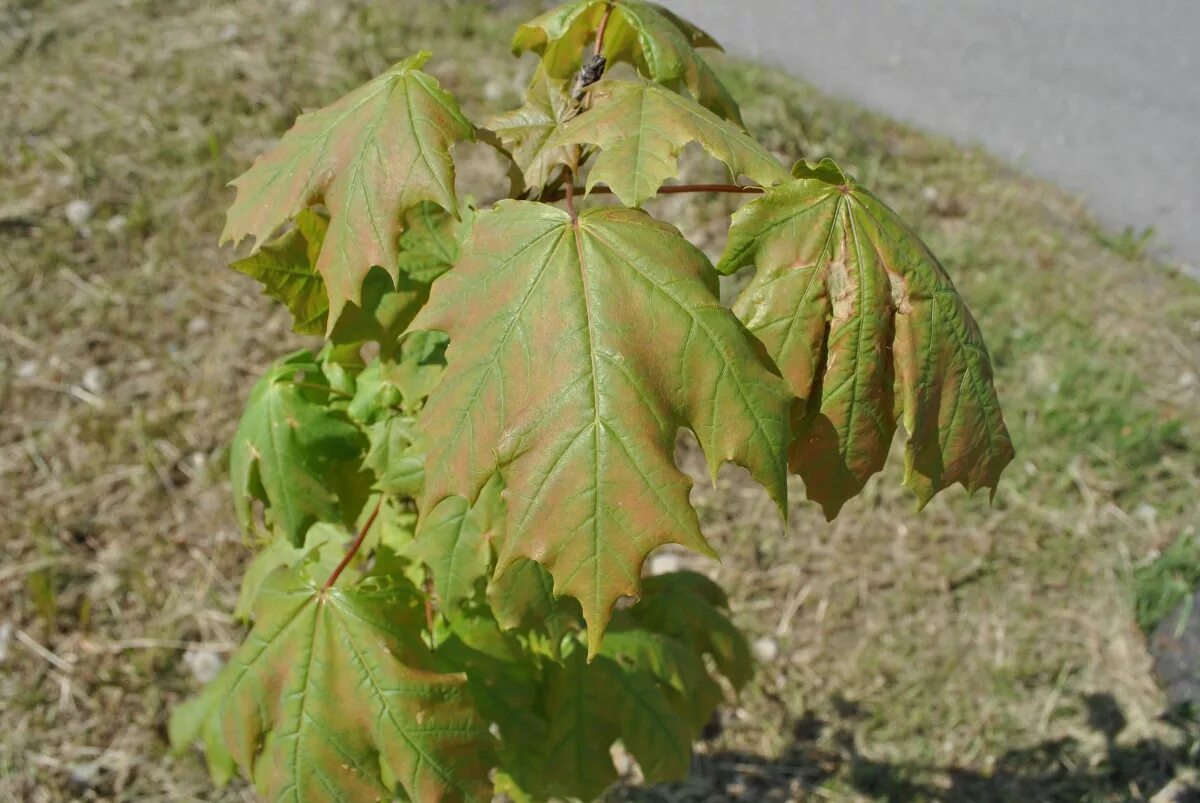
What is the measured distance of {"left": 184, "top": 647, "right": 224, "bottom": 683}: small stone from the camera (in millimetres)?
2926

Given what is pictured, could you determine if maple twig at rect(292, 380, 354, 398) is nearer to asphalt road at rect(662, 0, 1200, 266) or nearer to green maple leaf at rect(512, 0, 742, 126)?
green maple leaf at rect(512, 0, 742, 126)

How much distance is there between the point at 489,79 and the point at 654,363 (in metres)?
3.66

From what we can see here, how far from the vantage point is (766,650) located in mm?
3135

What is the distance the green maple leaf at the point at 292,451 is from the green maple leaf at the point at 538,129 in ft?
1.92

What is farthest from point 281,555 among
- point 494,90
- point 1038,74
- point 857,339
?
point 1038,74

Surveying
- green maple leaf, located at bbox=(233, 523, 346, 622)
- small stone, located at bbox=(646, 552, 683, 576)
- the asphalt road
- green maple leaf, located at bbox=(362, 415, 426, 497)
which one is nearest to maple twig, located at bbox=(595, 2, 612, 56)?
green maple leaf, located at bbox=(362, 415, 426, 497)


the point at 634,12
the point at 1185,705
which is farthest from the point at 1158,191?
the point at 634,12

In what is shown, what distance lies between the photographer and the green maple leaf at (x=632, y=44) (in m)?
1.66

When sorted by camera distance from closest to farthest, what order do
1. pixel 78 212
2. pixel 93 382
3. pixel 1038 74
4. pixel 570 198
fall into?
pixel 570 198 → pixel 93 382 → pixel 78 212 → pixel 1038 74

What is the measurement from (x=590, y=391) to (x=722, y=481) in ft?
7.61

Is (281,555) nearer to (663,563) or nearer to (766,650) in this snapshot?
(663,563)

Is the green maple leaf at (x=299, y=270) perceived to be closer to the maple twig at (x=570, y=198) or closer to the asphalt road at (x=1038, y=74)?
the maple twig at (x=570, y=198)

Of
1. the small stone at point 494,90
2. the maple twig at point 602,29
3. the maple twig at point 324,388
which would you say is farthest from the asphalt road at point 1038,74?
the maple twig at point 324,388

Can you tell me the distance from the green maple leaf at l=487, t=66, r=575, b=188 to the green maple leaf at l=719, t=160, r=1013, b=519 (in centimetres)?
29
